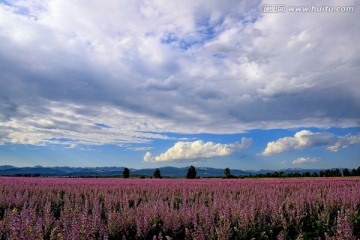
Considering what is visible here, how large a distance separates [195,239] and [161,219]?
2531 mm

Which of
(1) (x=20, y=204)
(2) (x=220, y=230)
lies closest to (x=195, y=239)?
(2) (x=220, y=230)

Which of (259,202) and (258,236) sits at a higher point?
(259,202)

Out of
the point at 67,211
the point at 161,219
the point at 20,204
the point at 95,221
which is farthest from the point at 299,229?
the point at 20,204

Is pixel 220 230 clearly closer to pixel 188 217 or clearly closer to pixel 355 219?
pixel 188 217

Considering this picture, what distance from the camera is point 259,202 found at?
9797 millimetres

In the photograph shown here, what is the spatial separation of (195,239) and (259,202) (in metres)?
4.94

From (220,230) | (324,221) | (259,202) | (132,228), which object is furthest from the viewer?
(259,202)

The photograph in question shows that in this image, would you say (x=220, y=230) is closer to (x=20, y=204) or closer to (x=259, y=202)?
(x=259, y=202)

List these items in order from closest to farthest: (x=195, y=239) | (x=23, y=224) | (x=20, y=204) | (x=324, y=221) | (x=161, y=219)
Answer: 1. (x=23, y=224)
2. (x=195, y=239)
3. (x=161, y=219)
4. (x=324, y=221)
5. (x=20, y=204)

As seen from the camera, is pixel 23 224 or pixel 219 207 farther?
pixel 219 207

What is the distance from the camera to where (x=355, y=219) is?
887cm

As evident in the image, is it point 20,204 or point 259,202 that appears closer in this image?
point 259,202

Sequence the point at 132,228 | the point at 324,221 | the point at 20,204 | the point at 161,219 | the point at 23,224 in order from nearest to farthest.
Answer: the point at 23,224, the point at 132,228, the point at 161,219, the point at 324,221, the point at 20,204

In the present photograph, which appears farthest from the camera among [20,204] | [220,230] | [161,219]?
[20,204]
